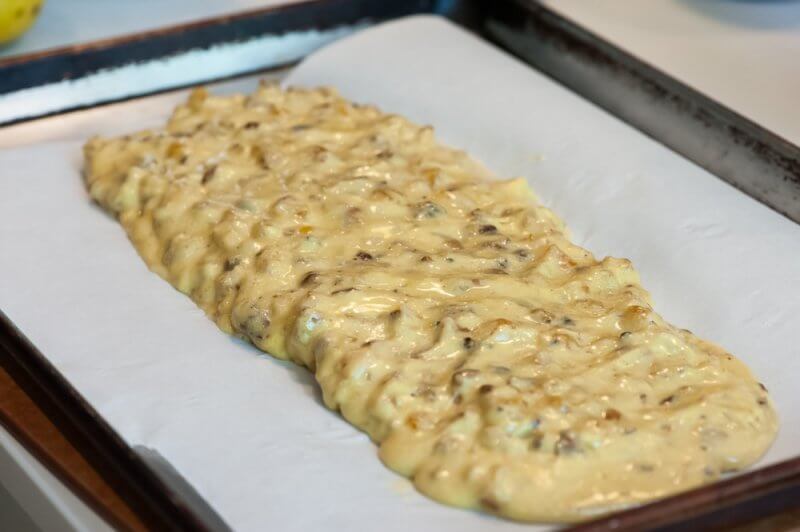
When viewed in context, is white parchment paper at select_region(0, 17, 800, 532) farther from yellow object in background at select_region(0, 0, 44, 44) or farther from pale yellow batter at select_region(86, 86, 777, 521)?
yellow object in background at select_region(0, 0, 44, 44)

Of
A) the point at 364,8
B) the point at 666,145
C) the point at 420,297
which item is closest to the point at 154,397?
the point at 420,297

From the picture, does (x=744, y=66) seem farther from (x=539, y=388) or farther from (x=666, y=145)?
(x=539, y=388)

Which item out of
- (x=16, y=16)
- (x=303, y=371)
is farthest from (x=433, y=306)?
(x=16, y=16)

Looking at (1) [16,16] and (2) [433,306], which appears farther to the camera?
(1) [16,16]

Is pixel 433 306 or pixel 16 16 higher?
pixel 433 306

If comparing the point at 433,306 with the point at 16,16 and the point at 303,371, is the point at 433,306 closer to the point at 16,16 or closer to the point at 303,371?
the point at 303,371

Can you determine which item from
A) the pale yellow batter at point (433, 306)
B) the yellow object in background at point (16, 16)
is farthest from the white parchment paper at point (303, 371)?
the yellow object in background at point (16, 16)
